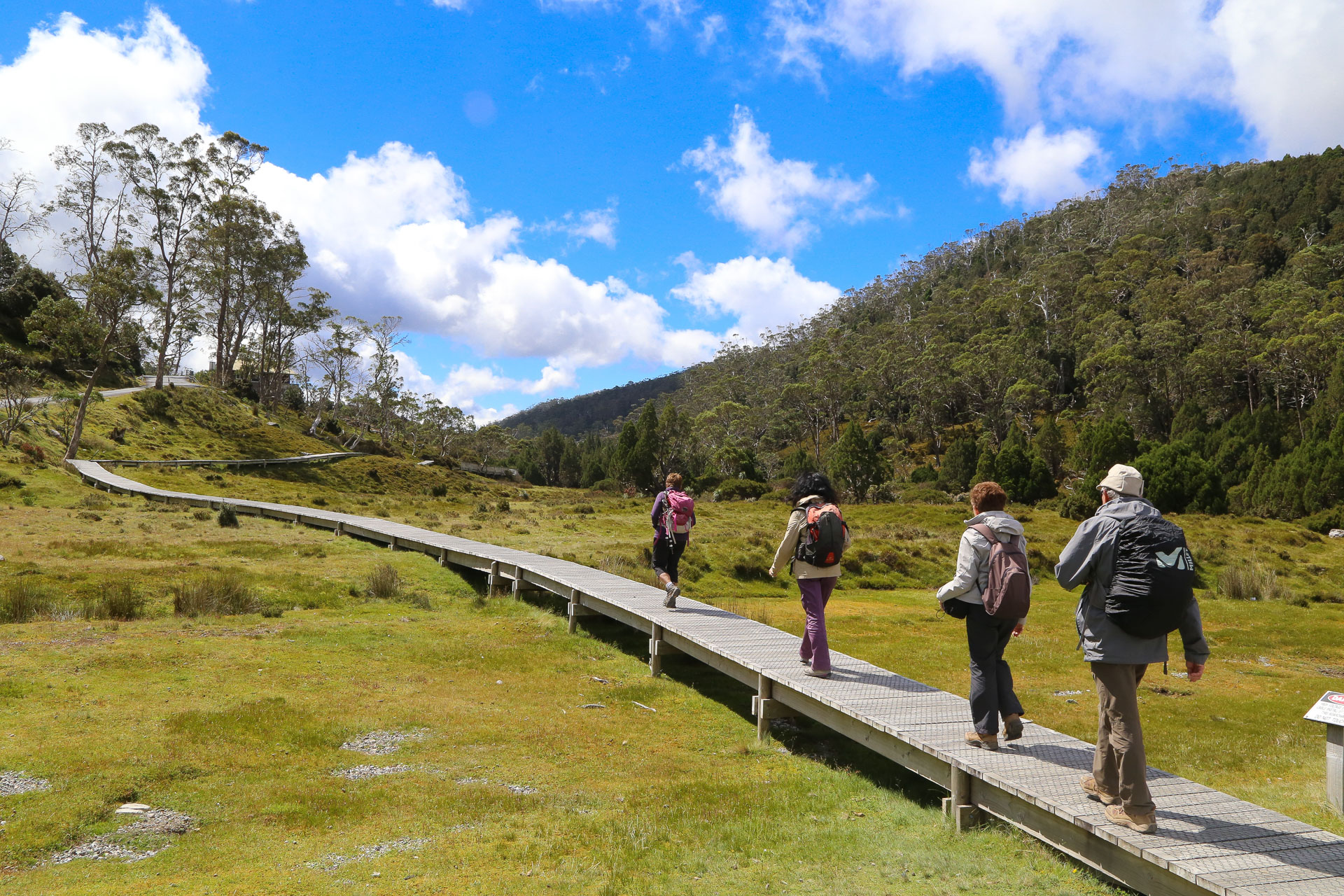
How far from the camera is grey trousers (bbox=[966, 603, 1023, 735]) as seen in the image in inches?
195

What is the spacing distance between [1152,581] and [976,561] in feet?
3.80

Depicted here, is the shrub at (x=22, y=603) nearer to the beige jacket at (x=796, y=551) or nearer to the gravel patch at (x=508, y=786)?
the gravel patch at (x=508, y=786)

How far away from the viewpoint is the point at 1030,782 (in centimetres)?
455

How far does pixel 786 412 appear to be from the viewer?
79.9 metres

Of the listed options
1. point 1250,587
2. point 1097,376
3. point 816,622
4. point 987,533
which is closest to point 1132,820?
point 987,533

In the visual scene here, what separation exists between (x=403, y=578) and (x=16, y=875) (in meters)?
10.7

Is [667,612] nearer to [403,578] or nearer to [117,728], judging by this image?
[117,728]

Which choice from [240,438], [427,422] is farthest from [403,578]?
[427,422]

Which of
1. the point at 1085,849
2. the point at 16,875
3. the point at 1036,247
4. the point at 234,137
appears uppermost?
the point at 1036,247

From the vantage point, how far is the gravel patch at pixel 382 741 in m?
6.12

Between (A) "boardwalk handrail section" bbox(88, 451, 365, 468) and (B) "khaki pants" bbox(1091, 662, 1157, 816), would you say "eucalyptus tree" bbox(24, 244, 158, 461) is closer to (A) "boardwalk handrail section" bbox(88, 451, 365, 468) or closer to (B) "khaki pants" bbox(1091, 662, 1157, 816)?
(A) "boardwalk handrail section" bbox(88, 451, 365, 468)

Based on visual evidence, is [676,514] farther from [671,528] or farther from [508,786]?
[508,786]

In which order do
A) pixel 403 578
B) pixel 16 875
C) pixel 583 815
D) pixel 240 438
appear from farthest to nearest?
pixel 240 438, pixel 403 578, pixel 583 815, pixel 16 875

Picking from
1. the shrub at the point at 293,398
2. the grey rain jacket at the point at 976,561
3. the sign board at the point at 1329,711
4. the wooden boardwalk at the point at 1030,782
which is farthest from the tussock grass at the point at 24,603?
the shrub at the point at 293,398
